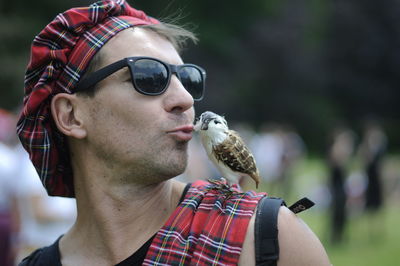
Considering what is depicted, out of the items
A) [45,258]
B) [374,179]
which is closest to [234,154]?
[45,258]

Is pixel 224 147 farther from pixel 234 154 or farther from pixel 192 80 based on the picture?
pixel 192 80

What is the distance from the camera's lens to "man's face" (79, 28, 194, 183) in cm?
207

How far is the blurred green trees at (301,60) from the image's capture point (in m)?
31.4

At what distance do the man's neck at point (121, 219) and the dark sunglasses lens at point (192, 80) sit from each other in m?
0.40

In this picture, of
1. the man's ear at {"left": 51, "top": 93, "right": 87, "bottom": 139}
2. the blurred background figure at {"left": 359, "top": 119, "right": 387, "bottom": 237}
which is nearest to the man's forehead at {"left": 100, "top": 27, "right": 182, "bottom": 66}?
the man's ear at {"left": 51, "top": 93, "right": 87, "bottom": 139}

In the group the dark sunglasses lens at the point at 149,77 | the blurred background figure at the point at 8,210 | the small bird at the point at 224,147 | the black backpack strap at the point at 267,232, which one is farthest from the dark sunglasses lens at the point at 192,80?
the blurred background figure at the point at 8,210

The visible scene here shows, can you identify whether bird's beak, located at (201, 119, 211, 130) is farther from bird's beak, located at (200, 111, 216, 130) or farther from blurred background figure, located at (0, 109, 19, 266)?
blurred background figure, located at (0, 109, 19, 266)

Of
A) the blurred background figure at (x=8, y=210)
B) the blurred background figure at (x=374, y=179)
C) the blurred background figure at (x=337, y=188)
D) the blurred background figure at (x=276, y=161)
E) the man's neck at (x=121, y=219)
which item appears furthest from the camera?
the blurred background figure at (x=276, y=161)

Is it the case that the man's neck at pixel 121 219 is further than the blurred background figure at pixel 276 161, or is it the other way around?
the blurred background figure at pixel 276 161

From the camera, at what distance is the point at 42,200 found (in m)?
5.74

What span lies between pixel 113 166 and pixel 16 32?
68.4ft

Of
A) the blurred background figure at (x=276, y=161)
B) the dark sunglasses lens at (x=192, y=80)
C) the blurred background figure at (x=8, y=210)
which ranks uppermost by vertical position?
the dark sunglasses lens at (x=192, y=80)

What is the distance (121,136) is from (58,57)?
43 centimetres

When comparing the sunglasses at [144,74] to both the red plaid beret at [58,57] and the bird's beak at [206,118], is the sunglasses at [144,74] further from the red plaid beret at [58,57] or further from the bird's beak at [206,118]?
the bird's beak at [206,118]
